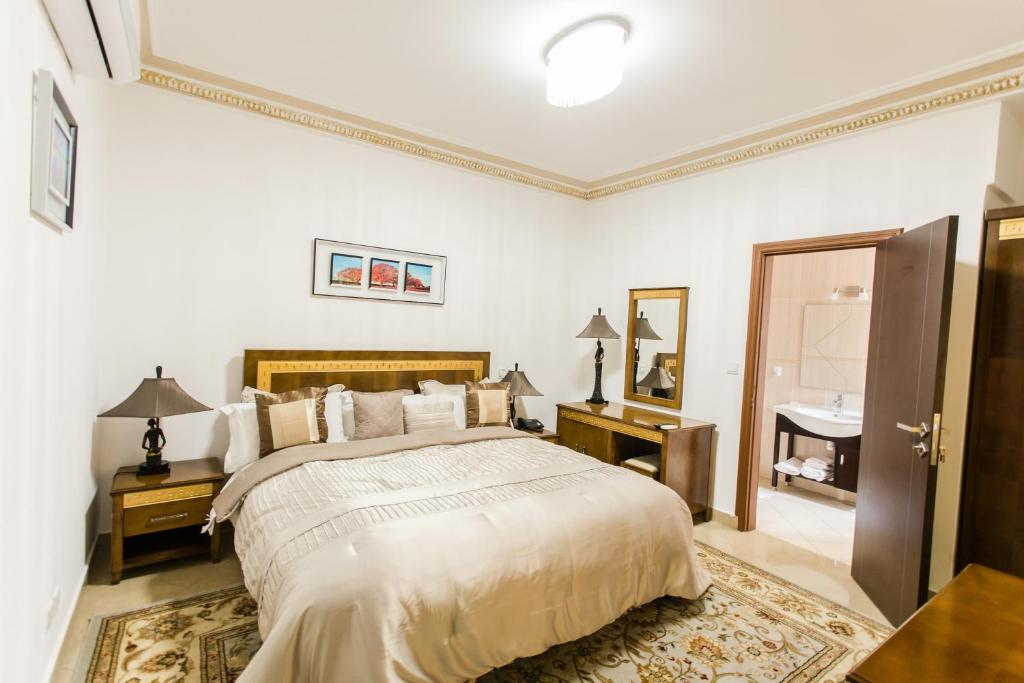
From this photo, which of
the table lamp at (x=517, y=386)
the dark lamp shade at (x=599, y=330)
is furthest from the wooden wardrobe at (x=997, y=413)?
the table lamp at (x=517, y=386)

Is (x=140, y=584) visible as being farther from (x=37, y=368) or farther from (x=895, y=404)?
(x=895, y=404)

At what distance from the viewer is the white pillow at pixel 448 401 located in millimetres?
3436

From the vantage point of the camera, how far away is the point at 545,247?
4.73 meters

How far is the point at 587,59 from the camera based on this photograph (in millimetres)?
2352

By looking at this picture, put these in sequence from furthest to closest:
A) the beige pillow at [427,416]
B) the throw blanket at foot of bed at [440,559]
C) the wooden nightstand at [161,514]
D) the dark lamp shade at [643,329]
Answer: the dark lamp shade at [643,329], the beige pillow at [427,416], the wooden nightstand at [161,514], the throw blanket at foot of bed at [440,559]

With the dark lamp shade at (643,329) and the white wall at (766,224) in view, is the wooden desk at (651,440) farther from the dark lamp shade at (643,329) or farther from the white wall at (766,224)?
the dark lamp shade at (643,329)

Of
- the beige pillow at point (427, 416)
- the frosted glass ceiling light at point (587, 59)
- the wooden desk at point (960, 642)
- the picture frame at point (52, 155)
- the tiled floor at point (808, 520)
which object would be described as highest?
the frosted glass ceiling light at point (587, 59)

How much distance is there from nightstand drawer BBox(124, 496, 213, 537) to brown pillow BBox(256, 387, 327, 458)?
1.30 feet

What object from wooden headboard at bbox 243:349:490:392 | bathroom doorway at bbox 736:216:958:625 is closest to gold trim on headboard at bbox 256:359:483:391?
wooden headboard at bbox 243:349:490:392

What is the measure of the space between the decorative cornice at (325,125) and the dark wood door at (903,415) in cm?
289

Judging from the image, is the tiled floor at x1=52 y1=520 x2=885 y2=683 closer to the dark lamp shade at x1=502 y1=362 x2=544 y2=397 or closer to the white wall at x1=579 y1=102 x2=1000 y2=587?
the white wall at x1=579 y1=102 x2=1000 y2=587

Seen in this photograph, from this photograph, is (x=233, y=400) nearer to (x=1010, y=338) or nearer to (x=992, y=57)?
(x=1010, y=338)

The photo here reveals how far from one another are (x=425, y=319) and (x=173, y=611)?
242 cm

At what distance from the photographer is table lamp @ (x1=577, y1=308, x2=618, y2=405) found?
4383 mm
